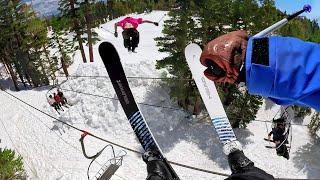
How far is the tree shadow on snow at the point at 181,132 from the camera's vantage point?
26094 millimetres

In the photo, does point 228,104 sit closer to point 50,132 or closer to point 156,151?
point 50,132

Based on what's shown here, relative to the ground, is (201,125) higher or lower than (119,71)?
lower

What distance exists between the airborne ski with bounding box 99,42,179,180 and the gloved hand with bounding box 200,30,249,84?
5881mm

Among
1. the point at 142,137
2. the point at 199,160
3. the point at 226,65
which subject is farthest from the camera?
the point at 199,160

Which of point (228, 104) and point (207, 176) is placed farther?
point (228, 104)

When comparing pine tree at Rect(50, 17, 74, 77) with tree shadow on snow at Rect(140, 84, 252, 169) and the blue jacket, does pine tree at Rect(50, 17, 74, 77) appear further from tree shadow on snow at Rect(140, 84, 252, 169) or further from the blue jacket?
the blue jacket

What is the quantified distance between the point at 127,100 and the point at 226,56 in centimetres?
821

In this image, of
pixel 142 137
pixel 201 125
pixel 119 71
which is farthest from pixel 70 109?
pixel 142 137

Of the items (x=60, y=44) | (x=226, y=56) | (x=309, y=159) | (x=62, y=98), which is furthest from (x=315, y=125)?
(x=60, y=44)

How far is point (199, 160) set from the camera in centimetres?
2556

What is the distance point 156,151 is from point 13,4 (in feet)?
141

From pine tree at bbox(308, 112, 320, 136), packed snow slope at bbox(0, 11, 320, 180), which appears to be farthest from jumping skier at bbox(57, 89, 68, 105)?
pine tree at bbox(308, 112, 320, 136)

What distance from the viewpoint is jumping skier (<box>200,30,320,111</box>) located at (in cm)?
137

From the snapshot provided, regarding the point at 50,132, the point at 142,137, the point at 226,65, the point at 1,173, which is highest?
the point at 226,65
